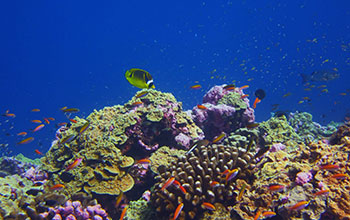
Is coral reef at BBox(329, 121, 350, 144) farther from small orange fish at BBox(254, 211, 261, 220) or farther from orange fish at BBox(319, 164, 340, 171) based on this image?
small orange fish at BBox(254, 211, 261, 220)

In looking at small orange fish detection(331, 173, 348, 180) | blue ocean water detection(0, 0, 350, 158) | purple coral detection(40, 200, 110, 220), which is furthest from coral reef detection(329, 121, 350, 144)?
blue ocean water detection(0, 0, 350, 158)

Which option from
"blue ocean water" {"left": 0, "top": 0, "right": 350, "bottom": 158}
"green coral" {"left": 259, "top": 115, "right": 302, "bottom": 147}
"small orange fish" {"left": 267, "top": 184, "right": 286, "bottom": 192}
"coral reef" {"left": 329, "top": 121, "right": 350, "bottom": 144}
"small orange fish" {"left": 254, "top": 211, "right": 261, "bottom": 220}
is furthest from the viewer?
"blue ocean water" {"left": 0, "top": 0, "right": 350, "bottom": 158}

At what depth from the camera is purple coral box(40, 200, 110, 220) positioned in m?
3.78

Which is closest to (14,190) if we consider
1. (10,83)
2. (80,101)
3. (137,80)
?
(137,80)

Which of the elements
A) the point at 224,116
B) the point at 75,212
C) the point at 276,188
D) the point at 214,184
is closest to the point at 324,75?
the point at 224,116

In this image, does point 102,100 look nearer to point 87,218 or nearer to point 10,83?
point 10,83

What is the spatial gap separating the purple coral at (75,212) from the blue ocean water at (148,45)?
83685mm

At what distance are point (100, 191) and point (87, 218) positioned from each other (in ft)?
2.17

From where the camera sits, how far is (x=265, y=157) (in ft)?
15.3

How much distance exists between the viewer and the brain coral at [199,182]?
134 inches

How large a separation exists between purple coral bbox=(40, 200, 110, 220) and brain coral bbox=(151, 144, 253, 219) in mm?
1295

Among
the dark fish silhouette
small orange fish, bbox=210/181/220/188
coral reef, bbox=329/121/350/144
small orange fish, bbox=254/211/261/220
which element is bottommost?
small orange fish, bbox=254/211/261/220

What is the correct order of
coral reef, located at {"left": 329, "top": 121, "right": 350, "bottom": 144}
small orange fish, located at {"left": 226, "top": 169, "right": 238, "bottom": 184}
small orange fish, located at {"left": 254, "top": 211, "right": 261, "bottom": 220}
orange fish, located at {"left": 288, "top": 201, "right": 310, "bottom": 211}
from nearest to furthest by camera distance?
orange fish, located at {"left": 288, "top": 201, "right": 310, "bottom": 211} < small orange fish, located at {"left": 254, "top": 211, "right": 261, "bottom": 220} < small orange fish, located at {"left": 226, "top": 169, "right": 238, "bottom": 184} < coral reef, located at {"left": 329, "top": 121, "right": 350, "bottom": 144}

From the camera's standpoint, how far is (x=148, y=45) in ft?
387
